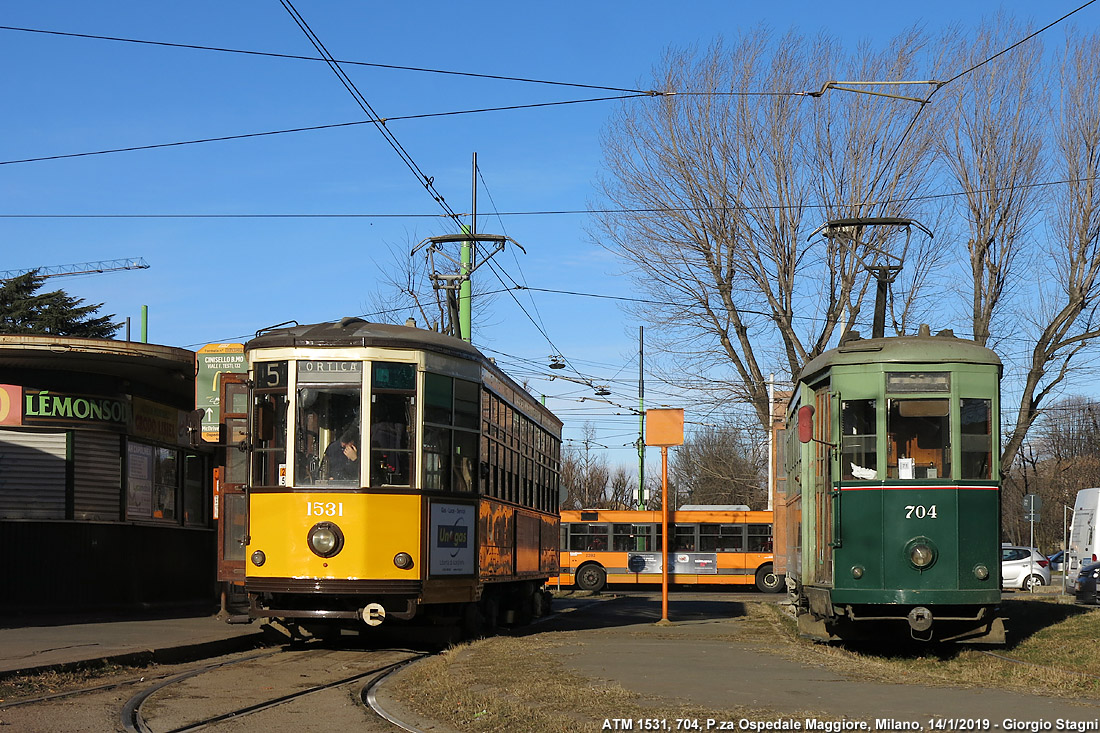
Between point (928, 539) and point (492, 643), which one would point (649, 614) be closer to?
point (492, 643)

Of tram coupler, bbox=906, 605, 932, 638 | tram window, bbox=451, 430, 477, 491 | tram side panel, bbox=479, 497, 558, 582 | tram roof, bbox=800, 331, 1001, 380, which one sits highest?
tram roof, bbox=800, 331, 1001, 380

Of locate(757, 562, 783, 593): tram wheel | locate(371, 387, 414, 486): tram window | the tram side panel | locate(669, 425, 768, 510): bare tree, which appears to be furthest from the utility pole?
locate(669, 425, 768, 510): bare tree

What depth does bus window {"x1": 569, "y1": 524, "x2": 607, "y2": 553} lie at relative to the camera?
36812 mm

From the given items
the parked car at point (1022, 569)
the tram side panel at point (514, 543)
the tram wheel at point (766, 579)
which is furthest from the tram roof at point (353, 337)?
the parked car at point (1022, 569)

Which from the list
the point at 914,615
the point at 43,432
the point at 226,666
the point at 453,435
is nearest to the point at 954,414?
the point at 914,615

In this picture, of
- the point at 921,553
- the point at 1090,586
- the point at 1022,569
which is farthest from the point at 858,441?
the point at 1022,569

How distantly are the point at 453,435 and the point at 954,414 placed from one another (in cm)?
529

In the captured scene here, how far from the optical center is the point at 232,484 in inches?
550

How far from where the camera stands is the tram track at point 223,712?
8.20m

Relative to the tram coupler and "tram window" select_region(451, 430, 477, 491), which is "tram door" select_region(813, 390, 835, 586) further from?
"tram window" select_region(451, 430, 477, 491)

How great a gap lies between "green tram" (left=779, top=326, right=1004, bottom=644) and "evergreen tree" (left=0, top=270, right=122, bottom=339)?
43587 mm

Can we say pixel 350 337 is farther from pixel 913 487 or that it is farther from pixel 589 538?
pixel 589 538

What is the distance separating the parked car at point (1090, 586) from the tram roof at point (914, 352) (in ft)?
40.3

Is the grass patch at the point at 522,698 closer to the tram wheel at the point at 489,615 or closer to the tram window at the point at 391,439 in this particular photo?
the tram window at the point at 391,439
